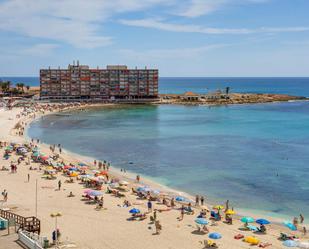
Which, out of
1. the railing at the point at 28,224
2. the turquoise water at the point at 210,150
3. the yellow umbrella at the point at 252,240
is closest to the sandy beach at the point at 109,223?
the yellow umbrella at the point at 252,240

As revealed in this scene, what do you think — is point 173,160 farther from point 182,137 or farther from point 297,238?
point 297,238

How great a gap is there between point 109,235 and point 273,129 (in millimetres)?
59017

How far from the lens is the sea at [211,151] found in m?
36.6

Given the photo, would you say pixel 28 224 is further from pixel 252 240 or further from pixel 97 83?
pixel 97 83

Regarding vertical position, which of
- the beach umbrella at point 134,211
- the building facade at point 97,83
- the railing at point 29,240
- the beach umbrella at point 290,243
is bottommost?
the beach umbrella at point 290,243

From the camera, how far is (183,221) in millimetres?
28156

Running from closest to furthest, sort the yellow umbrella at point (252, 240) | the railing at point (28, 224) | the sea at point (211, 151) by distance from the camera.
→ the railing at point (28, 224), the yellow umbrella at point (252, 240), the sea at point (211, 151)

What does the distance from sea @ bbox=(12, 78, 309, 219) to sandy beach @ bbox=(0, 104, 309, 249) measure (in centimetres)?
513

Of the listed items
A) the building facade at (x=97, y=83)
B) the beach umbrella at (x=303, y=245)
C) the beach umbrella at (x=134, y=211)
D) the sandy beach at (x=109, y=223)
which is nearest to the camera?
the beach umbrella at (x=303, y=245)

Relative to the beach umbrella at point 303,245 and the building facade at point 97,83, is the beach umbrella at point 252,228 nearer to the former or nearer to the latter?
the beach umbrella at point 303,245

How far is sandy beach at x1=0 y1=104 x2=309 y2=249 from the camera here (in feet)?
77.4

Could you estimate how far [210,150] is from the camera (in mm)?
56125

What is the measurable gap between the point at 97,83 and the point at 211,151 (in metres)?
84.9

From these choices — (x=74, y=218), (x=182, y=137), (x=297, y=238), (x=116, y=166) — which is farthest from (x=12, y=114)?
(x=297, y=238)
